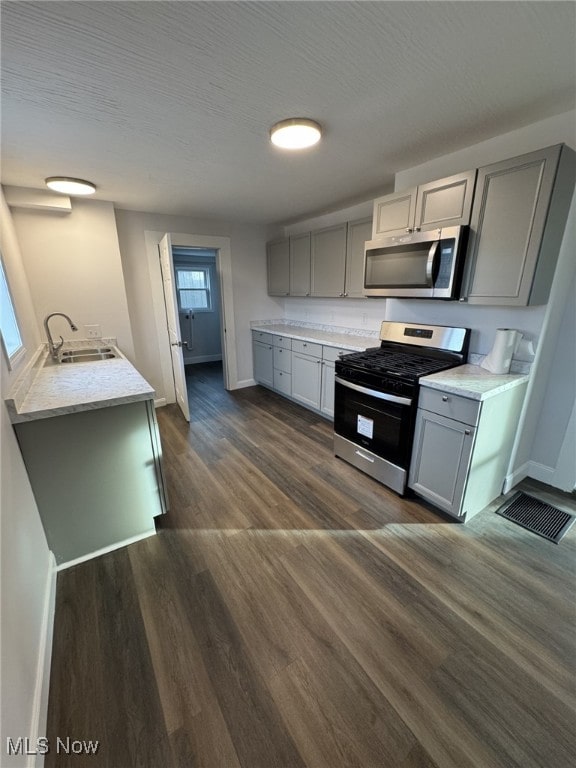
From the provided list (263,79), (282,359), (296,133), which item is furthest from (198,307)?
(263,79)

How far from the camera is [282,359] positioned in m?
4.21

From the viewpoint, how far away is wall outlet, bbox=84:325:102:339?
331 cm

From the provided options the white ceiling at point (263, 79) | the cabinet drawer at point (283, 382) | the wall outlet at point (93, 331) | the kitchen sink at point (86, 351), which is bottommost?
the cabinet drawer at point (283, 382)

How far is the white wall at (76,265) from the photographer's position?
2.96 m

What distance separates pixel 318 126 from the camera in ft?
5.82

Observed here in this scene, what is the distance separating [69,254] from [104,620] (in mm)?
3230

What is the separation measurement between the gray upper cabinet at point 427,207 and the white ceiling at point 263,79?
0.26m

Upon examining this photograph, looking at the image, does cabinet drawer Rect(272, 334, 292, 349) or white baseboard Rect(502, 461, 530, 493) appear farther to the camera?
cabinet drawer Rect(272, 334, 292, 349)

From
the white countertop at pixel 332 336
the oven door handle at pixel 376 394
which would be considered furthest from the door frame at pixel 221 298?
the oven door handle at pixel 376 394

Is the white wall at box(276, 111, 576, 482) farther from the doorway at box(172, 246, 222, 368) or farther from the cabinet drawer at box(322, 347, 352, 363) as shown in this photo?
the doorway at box(172, 246, 222, 368)

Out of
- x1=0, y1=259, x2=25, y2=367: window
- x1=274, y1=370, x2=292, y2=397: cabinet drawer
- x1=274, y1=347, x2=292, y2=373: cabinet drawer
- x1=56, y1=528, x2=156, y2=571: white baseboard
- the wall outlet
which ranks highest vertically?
x1=0, y1=259, x2=25, y2=367: window

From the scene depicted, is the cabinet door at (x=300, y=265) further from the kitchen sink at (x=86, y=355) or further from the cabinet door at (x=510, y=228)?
the kitchen sink at (x=86, y=355)

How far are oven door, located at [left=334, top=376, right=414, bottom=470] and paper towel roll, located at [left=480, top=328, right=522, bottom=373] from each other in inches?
24.3

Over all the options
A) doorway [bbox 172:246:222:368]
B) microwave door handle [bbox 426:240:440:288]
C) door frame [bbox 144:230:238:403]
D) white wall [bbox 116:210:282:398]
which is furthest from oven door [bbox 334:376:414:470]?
doorway [bbox 172:246:222:368]
